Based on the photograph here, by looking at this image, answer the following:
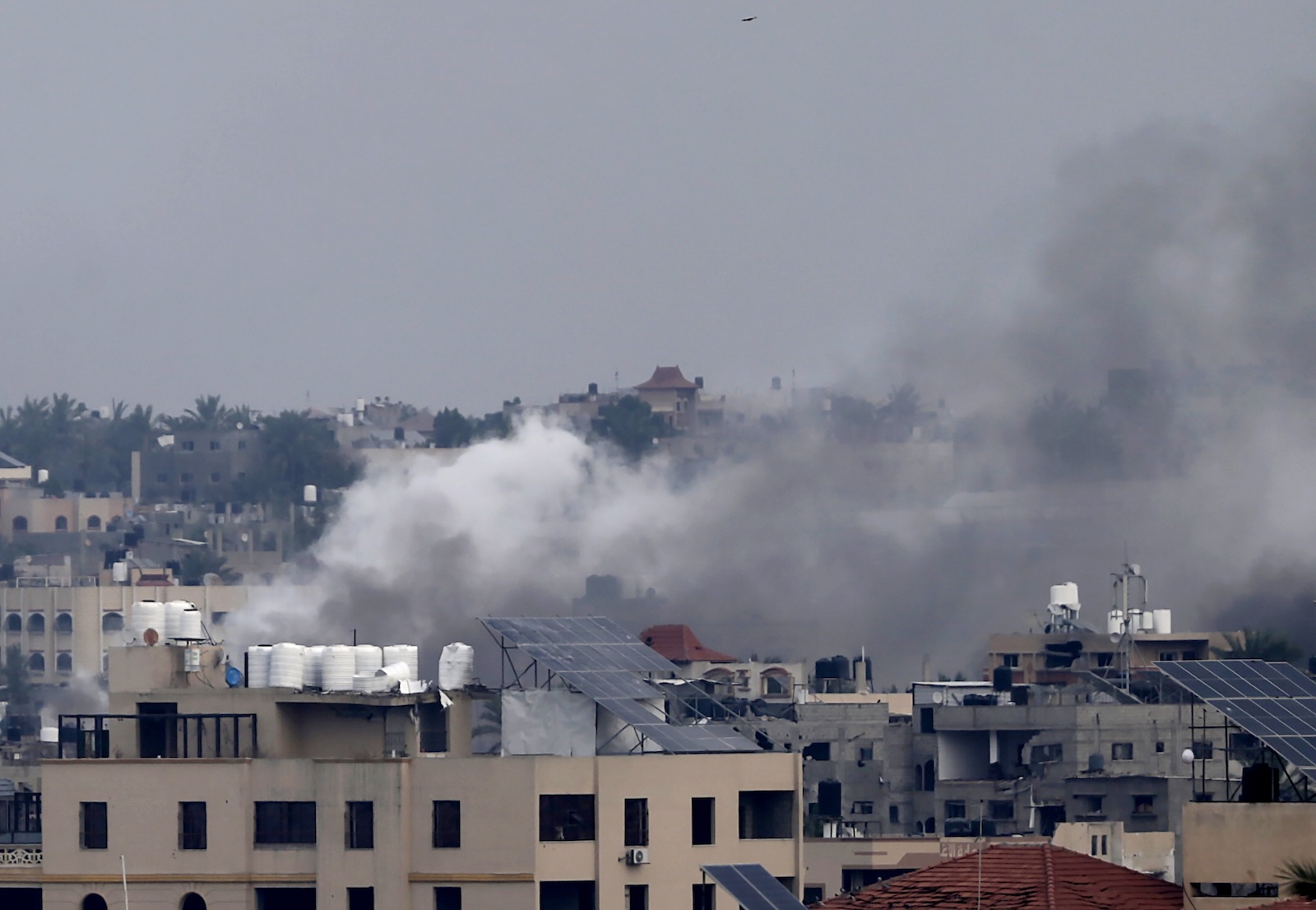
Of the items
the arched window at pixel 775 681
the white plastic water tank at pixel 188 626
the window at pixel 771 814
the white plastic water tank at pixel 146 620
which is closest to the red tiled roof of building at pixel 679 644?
the arched window at pixel 775 681

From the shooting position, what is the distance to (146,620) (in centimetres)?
6706

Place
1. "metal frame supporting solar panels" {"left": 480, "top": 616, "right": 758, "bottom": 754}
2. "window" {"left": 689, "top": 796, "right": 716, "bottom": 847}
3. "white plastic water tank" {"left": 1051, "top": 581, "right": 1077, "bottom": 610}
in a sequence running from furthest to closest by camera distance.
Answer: "white plastic water tank" {"left": 1051, "top": 581, "right": 1077, "bottom": 610} < "metal frame supporting solar panels" {"left": 480, "top": 616, "right": 758, "bottom": 754} < "window" {"left": 689, "top": 796, "right": 716, "bottom": 847}

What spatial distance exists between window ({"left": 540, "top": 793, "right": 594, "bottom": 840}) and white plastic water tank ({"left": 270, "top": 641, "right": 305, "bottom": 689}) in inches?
263

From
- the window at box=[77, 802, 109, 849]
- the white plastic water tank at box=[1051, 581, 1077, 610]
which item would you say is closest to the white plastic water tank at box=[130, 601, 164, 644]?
the window at box=[77, 802, 109, 849]

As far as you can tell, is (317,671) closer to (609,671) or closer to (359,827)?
(359,827)

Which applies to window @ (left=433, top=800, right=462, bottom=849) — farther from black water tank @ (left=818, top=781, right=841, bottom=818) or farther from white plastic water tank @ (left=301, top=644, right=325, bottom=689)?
black water tank @ (left=818, top=781, right=841, bottom=818)

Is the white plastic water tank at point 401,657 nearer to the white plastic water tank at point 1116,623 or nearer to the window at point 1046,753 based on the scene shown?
the window at point 1046,753

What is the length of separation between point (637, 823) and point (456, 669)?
6720 millimetres

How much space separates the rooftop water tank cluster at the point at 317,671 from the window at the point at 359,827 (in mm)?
4464

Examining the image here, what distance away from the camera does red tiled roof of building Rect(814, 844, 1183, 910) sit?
43812 millimetres

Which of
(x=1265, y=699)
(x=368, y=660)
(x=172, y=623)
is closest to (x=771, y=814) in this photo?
(x=368, y=660)

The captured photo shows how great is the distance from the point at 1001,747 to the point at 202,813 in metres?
37.2

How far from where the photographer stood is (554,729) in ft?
208

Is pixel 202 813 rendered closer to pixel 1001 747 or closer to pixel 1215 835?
pixel 1215 835
